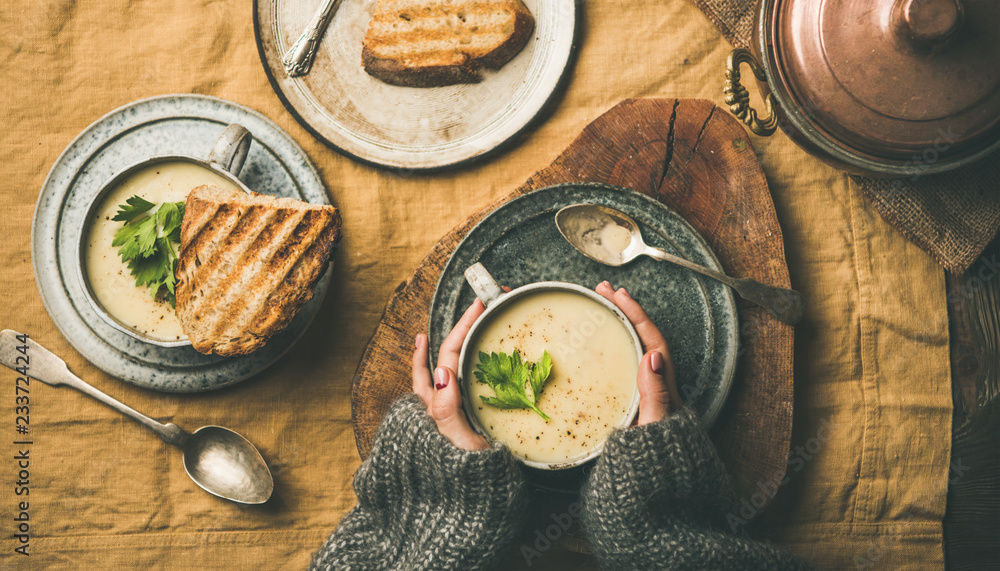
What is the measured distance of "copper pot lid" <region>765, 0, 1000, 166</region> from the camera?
973mm

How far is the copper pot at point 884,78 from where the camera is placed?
3.18 ft

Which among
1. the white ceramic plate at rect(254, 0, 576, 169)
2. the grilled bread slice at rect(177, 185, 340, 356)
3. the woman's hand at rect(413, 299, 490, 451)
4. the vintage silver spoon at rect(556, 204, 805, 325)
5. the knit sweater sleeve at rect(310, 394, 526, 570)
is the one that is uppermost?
the white ceramic plate at rect(254, 0, 576, 169)

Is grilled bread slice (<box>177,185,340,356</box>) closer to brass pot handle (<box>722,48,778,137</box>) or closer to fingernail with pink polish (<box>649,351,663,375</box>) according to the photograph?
fingernail with pink polish (<box>649,351,663,375</box>)

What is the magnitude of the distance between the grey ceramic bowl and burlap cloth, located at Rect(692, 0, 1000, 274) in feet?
3.89

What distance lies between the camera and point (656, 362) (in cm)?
111

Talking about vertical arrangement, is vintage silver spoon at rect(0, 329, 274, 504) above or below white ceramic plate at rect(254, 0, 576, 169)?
below

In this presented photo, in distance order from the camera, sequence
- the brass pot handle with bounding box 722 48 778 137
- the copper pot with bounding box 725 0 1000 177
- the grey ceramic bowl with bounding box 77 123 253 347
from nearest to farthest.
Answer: the copper pot with bounding box 725 0 1000 177 < the brass pot handle with bounding box 722 48 778 137 < the grey ceramic bowl with bounding box 77 123 253 347

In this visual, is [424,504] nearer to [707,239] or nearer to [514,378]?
[514,378]

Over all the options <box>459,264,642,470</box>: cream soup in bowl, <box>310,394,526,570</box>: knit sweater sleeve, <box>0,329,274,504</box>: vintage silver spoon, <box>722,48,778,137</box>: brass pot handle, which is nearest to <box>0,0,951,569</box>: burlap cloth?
<box>0,329,274,504</box>: vintage silver spoon

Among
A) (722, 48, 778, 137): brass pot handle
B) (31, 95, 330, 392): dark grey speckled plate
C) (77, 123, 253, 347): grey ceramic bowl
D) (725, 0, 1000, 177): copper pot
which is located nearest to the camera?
(725, 0, 1000, 177): copper pot

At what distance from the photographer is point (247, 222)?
1206 millimetres

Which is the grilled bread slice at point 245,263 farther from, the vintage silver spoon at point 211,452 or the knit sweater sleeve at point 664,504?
the knit sweater sleeve at point 664,504

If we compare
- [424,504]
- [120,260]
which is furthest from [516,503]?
[120,260]

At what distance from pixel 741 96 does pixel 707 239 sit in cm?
32
